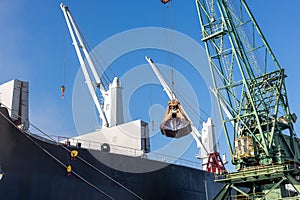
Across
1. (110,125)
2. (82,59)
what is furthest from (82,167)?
(82,59)

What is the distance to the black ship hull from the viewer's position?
16.5 meters

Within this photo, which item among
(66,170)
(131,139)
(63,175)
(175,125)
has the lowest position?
(63,175)

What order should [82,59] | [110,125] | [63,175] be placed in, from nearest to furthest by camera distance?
[63,175]
[110,125]
[82,59]

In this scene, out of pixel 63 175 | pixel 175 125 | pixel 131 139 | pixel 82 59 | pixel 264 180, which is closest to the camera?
pixel 63 175

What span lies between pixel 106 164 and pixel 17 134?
18.7ft

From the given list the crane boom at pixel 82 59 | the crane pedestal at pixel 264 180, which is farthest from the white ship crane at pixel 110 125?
the crane pedestal at pixel 264 180

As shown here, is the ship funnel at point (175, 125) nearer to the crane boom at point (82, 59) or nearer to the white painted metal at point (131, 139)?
the white painted metal at point (131, 139)

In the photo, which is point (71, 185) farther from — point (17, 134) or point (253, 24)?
point (253, 24)

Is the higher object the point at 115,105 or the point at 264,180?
the point at 115,105

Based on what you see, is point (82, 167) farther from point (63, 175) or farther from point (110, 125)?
point (110, 125)

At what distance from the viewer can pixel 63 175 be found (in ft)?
60.4

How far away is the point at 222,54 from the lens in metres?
27.4

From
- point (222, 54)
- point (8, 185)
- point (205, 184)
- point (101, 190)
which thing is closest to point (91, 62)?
point (222, 54)

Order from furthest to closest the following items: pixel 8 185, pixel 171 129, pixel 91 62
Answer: pixel 91 62, pixel 171 129, pixel 8 185
